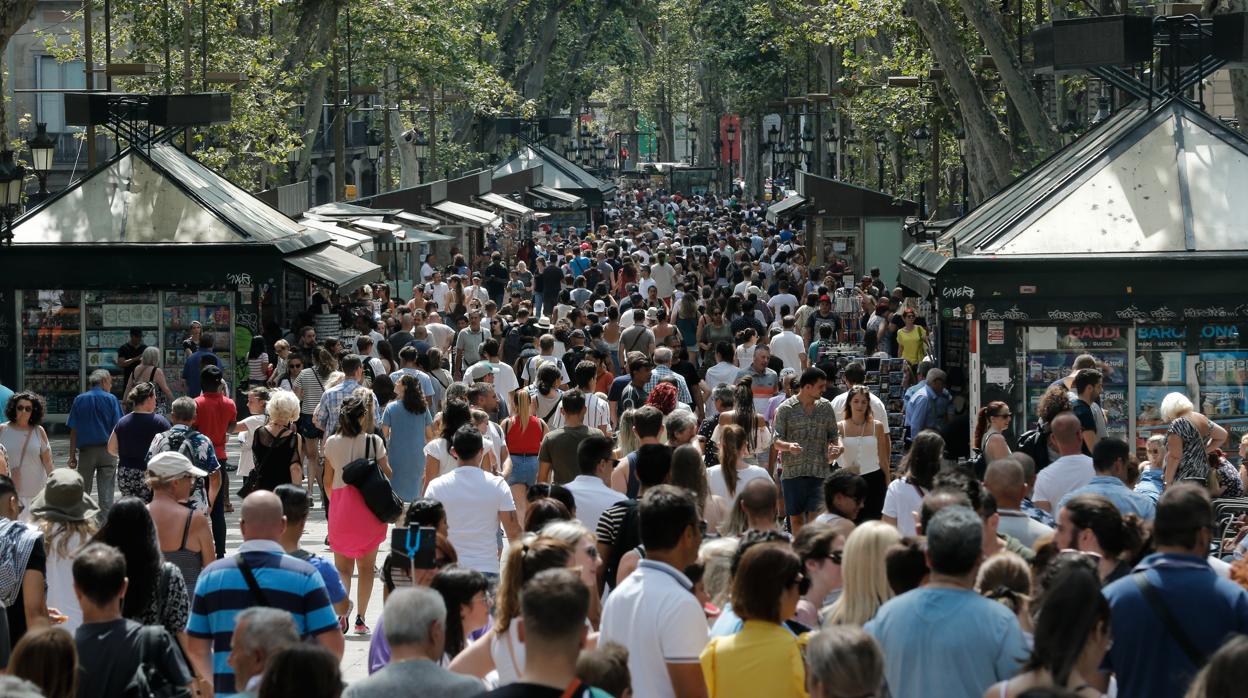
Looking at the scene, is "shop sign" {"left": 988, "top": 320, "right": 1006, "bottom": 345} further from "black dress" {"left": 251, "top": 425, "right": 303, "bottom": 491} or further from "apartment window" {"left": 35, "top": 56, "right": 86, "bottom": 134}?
"apartment window" {"left": 35, "top": 56, "right": 86, "bottom": 134}

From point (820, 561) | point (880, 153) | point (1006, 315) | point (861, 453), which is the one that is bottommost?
point (861, 453)

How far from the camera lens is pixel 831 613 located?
6652 millimetres

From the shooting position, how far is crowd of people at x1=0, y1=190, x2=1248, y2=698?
5566 millimetres

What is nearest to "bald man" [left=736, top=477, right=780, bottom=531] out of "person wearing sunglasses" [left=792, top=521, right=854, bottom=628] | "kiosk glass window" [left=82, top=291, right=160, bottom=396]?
"person wearing sunglasses" [left=792, top=521, right=854, bottom=628]

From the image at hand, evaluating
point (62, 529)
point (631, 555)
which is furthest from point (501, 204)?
point (631, 555)

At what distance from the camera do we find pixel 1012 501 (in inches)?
325

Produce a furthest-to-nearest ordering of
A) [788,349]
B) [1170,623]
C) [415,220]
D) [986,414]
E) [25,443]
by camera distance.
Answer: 1. [415,220]
2. [788,349]
3. [25,443]
4. [986,414]
5. [1170,623]

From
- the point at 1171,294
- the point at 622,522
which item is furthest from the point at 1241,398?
the point at 622,522

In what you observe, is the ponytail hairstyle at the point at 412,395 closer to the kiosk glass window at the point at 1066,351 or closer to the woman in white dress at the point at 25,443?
the woman in white dress at the point at 25,443

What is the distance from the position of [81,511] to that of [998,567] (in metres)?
4.09

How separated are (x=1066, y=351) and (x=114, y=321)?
36.9 feet

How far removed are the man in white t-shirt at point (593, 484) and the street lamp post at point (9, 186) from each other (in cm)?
1305

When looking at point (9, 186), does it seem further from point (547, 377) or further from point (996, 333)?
point (996, 333)

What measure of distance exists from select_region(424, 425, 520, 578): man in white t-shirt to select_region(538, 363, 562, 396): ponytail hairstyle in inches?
167
